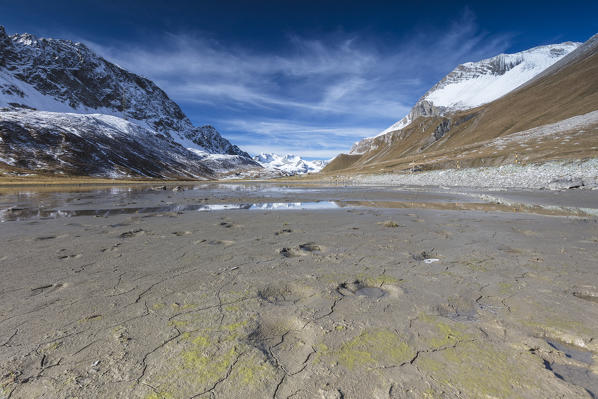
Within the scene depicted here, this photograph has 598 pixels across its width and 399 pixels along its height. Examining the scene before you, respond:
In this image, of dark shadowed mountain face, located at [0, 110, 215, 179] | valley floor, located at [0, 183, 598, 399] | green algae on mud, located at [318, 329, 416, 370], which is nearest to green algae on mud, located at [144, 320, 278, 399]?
valley floor, located at [0, 183, 598, 399]

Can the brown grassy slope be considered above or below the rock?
above

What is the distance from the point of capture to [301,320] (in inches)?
133

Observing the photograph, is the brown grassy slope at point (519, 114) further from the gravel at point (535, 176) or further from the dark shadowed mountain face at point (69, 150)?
the dark shadowed mountain face at point (69, 150)

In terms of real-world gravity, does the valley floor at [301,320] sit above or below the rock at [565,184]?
above

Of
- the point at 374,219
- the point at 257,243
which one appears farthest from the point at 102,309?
the point at 374,219

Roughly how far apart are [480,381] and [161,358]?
288cm

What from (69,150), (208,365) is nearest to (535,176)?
(208,365)

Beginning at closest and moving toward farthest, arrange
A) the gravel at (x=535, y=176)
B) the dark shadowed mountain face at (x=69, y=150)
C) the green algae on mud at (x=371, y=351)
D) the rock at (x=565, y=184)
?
1. the green algae on mud at (x=371, y=351)
2. the rock at (x=565, y=184)
3. the gravel at (x=535, y=176)
4. the dark shadowed mountain face at (x=69, y=150)

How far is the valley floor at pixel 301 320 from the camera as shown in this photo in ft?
7.81

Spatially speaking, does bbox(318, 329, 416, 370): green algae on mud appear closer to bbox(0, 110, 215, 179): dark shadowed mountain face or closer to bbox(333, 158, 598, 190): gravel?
bbox(333, 158, 598, 190): gravel

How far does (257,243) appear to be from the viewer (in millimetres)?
7168

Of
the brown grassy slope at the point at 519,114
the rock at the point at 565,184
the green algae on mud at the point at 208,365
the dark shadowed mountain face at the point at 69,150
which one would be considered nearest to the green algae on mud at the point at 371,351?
the green algae on mud at the point at 208,365

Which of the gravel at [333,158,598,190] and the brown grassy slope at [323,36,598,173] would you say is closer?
the gravel at [333,158,598,190]

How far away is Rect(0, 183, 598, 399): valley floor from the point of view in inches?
93.7
